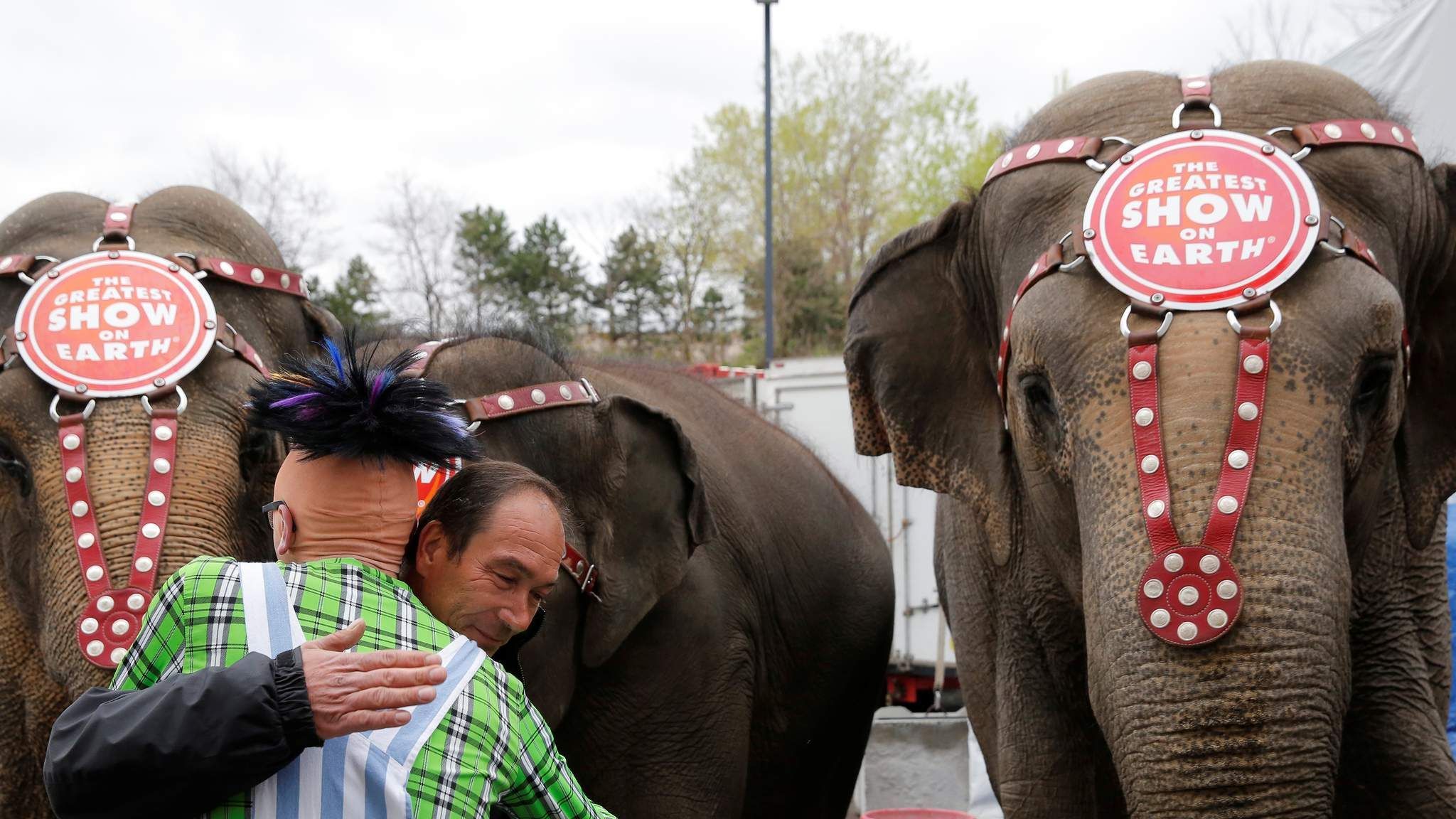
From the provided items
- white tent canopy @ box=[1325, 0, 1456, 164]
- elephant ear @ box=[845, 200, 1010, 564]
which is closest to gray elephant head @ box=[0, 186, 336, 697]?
elephant ear @ box=[845, 200, 1010, 564]

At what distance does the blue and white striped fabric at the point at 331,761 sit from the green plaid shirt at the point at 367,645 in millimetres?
16

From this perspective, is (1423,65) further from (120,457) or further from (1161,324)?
(120,457)

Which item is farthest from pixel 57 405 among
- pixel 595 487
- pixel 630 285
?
pixel 630 285

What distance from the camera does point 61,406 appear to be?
4367mm

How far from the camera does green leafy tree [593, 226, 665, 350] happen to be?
112ft

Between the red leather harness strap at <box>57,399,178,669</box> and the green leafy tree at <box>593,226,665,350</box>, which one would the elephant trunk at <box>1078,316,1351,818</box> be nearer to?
the red leather harness strap at <box>57,399,178,669</box>

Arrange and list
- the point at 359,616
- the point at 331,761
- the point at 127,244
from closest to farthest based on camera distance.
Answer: the point at 331,761, the point at 359,616, the point at 127,244

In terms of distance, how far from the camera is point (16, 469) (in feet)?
14.6

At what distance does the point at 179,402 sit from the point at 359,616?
96.7 inches

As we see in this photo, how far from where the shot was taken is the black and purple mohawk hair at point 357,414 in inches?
91.3

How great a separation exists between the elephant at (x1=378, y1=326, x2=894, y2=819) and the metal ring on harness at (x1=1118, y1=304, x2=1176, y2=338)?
1.98 meters

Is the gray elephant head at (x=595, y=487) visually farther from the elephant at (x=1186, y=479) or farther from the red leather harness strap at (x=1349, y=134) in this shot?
the red leather harness strap at (x=1349, y=134)

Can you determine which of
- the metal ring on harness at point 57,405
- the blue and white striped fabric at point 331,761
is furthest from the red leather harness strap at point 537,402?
the blue and white striped fabric at point 331,761

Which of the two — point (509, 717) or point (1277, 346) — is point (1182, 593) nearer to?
point (1277, 346)
